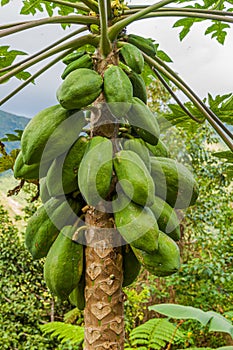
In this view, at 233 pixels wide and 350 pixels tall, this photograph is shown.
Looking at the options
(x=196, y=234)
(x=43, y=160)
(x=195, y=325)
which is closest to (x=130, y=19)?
(x=43, y=160)

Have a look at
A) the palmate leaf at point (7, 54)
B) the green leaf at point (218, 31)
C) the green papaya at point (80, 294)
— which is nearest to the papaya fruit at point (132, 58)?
the green papaya at point (80, 294)

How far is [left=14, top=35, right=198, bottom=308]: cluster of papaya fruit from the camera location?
93cm

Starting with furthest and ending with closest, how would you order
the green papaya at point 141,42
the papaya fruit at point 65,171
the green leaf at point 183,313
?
the green leaf at point 183,313 < the green papaya at point 141,42 < the papaya fruit at point 65,171

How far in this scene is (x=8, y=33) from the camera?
3.92 feet

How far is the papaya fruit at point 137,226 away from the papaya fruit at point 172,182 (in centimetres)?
16

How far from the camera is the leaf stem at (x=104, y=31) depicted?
3.54 ft

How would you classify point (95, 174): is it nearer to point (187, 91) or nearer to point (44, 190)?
point (44, 190)

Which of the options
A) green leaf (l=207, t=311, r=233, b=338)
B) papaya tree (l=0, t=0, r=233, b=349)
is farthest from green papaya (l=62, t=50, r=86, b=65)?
green leaf (l=207, t=311, r=233, b=338)

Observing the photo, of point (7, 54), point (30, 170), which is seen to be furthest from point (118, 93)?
point (7, 54)

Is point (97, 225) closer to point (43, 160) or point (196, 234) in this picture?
point (43, 160)

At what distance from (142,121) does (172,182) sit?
173 mm

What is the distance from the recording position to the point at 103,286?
3.19 ft

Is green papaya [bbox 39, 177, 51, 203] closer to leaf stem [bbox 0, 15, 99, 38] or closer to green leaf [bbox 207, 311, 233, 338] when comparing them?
leaf stem [bbox 0, 15, 99, 38]

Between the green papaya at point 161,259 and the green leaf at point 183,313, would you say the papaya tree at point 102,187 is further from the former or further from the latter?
the green leaf at point 183,313
